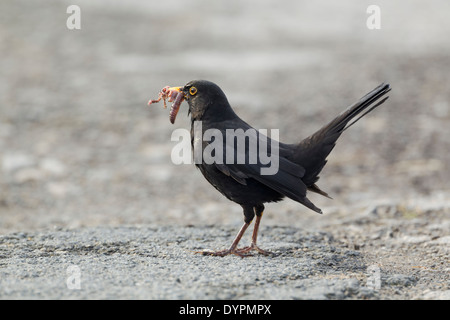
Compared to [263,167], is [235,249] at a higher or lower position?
lower

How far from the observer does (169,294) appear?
4102mm

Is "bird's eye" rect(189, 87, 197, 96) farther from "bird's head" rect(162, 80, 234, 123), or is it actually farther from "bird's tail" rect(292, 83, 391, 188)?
"bird's tail" rect(292, 83, 391, 188)

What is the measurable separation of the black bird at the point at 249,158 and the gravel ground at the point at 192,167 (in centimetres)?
50

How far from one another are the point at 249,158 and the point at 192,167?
17.1 ft

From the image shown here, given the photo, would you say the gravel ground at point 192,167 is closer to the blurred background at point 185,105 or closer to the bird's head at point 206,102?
the blurred background at point 185,105

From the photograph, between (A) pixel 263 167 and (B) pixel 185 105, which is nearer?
(A) pixel 263 167

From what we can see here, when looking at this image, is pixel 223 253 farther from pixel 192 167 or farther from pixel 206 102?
pixel 192 167

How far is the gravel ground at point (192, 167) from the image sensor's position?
4730 mm

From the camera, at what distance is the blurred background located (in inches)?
355

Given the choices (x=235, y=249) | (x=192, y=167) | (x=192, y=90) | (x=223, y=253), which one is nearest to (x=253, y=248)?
(x=235, y=249)

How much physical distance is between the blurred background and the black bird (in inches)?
72.5

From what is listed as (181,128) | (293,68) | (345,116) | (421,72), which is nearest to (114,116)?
(181,128)

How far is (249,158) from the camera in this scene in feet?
17.2
